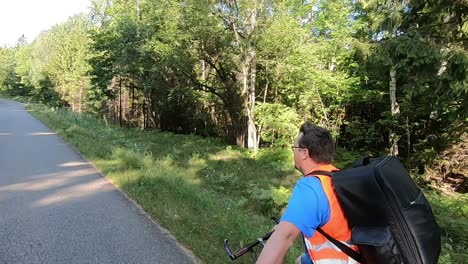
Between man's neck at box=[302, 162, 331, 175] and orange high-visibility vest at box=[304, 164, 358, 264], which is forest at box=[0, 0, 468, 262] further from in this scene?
orange high-visibility vest at box=[304, 164, 358, 264]

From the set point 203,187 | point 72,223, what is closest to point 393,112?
point 203,187

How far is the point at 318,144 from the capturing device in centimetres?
223

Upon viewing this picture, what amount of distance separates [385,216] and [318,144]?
53 cm

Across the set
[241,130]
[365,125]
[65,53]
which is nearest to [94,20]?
[65,53]

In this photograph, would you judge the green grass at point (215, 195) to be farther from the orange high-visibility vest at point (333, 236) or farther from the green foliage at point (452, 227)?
the orange high-visibility vest at point (333, 236)

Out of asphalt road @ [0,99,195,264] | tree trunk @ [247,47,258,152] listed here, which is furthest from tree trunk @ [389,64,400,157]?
asphalt road @ [0,99,195,264]

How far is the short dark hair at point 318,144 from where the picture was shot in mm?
2232

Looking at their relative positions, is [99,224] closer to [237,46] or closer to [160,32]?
[237,46]

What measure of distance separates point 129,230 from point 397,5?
10073 millimetres

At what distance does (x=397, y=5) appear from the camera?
12266 mm

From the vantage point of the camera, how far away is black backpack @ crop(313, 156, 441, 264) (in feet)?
5.97

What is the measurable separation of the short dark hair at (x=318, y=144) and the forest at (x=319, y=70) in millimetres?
8292

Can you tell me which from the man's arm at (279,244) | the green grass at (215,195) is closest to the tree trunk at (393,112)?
the green grass at (215,195)

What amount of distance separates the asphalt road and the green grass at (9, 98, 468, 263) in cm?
31
